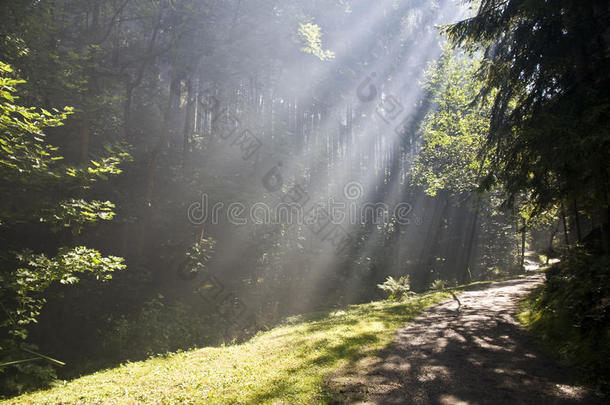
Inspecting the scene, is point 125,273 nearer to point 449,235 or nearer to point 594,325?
point 594,325

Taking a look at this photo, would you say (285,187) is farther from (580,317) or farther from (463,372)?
(580,317)

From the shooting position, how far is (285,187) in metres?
22.3

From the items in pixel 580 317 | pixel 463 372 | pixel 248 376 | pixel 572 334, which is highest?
pixel 580 317

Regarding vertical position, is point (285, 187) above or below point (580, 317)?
above

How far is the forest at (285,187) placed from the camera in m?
5.98

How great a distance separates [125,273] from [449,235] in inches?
1085

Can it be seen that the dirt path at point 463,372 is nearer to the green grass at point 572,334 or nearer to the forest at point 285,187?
the forest at point 285,187

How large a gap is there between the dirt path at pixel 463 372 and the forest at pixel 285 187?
0.42ft

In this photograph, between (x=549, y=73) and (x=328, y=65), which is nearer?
(x=549, y=73)

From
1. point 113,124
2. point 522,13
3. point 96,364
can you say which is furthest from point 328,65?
point 96,364

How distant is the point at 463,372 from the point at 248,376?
3611 millimetres

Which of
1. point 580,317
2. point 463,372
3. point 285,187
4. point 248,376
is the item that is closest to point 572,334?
point 580,317

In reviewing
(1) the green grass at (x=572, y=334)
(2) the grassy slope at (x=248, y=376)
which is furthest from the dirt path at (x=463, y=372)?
(2) the grassy slope at (x=248, y=376)

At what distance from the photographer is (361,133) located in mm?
33406
